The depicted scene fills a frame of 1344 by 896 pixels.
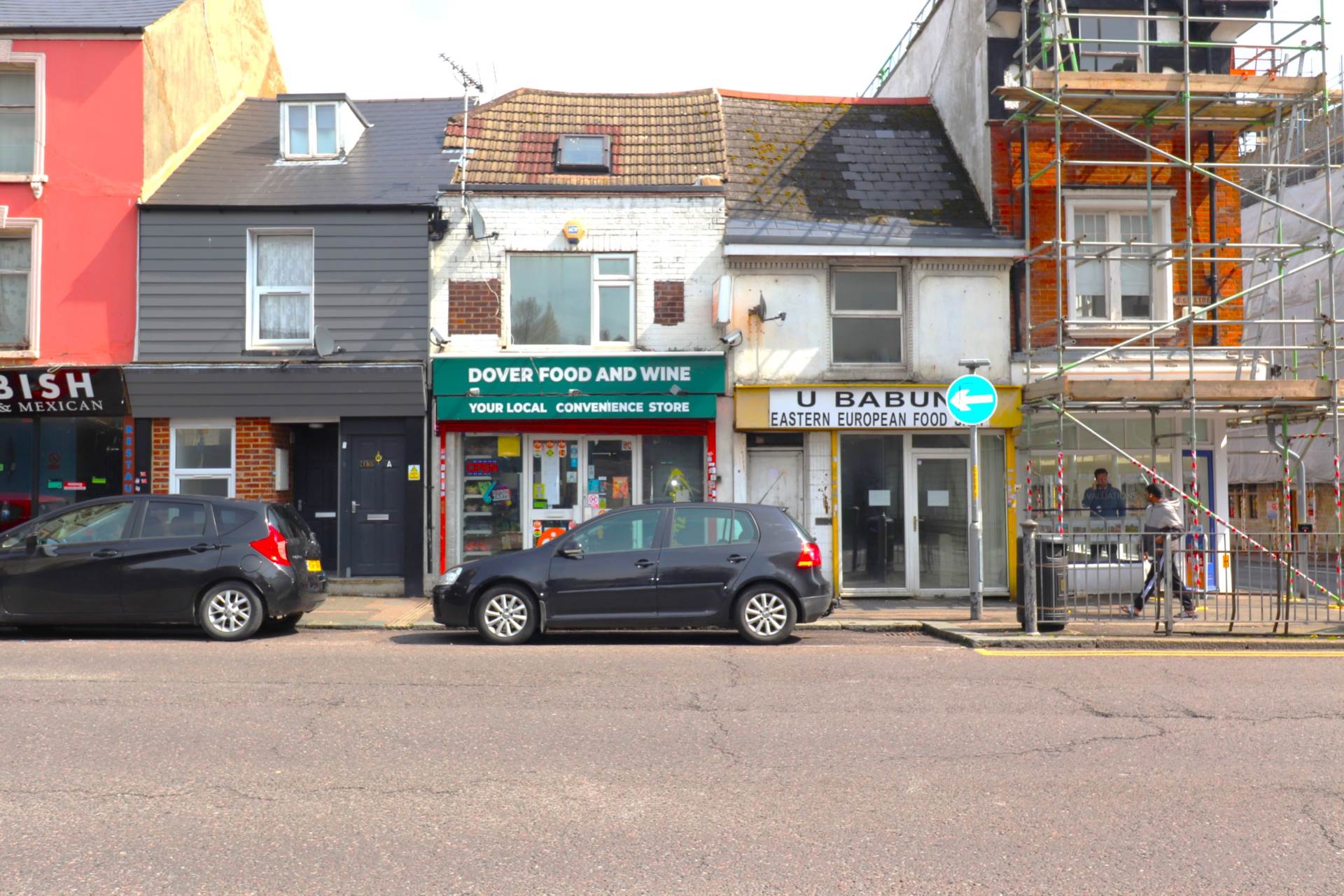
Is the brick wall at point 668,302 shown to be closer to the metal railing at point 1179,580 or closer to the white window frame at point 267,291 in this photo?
the white window frame at point 267,291

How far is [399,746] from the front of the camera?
663 cm

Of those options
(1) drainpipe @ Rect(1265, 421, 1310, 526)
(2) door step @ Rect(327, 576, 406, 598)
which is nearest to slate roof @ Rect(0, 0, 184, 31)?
(2) door step @ Rect(327, 576, 406, 598)

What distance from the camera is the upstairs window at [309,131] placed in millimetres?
17031

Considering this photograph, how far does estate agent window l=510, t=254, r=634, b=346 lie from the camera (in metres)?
15.9

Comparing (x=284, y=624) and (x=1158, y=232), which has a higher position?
(x=1158, y=232)

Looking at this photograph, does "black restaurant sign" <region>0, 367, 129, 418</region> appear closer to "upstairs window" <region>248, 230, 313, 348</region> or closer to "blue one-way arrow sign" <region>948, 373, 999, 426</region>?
"upstairs window" <region>248, 230, 313, 348</region>

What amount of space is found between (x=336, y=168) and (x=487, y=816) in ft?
44.4

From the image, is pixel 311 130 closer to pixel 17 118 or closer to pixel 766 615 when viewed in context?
pixel 17 118

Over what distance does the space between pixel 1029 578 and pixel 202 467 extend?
1096 cm

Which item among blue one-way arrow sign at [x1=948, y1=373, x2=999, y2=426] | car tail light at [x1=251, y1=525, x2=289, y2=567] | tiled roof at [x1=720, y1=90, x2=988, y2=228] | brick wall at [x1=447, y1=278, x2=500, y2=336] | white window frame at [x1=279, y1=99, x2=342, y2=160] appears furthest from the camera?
white window frame at [x1=279, y1=99, x2=342, y2=160]

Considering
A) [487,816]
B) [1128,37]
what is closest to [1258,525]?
[1128,37]

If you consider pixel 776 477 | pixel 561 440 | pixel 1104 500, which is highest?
pixel 561 440

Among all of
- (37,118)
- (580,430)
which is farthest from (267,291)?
(580,430)

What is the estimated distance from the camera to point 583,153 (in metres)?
16.7
